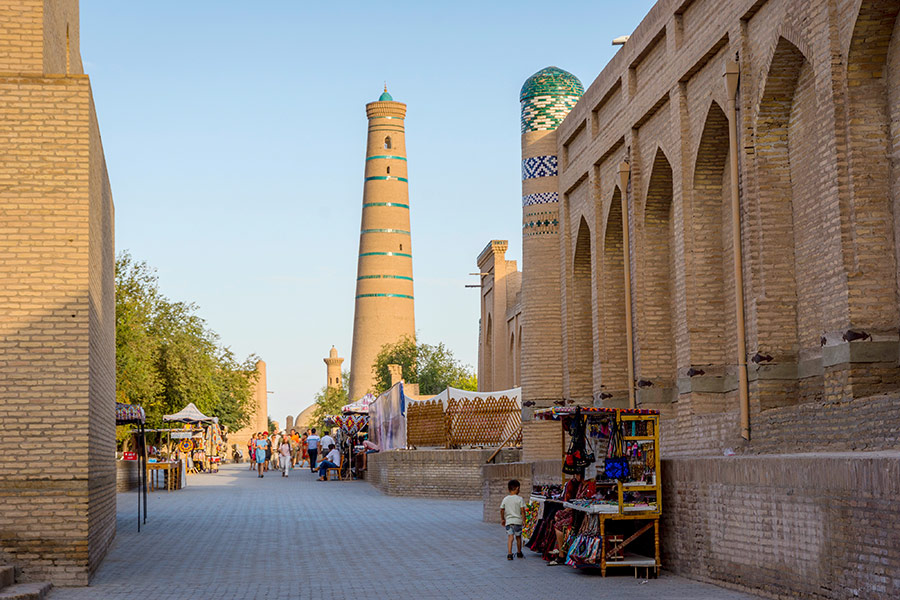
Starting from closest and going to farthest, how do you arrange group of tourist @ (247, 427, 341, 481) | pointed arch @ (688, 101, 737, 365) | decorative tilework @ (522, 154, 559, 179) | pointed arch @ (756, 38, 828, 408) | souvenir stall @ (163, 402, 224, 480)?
pointed arch @ (756, 38, 828, 408), pointed arch @ (688, 101, 737, 365), decorative tilework @ (522, 154, 559, 179), souvenir stall @ (163, 402, 224, 480), group of tourist @ (247, 427, 341, 481)

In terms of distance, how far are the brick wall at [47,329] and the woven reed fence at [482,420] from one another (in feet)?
48.8

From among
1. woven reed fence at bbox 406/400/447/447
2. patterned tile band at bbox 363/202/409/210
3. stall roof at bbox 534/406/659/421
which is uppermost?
patterned tile band at bbox 363/202/409/210

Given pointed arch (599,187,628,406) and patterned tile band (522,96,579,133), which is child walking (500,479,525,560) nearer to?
pointed arch (599,187,628,406)

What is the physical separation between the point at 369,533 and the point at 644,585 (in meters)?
6.80

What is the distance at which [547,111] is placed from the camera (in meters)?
23.9

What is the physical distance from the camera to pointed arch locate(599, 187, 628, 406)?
20453 millimetres

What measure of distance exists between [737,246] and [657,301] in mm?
4400

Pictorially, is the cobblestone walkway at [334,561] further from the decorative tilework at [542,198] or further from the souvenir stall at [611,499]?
the decorative tilework at [542,198]

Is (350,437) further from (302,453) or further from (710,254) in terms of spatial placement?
(710,254)

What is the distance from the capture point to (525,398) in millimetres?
23609

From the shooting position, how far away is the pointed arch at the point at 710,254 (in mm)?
15805

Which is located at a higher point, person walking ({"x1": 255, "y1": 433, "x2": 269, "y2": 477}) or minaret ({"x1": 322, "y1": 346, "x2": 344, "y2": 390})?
minaret ({"x1": 322, "y1": 346, "x2": 344, "y2": 390})

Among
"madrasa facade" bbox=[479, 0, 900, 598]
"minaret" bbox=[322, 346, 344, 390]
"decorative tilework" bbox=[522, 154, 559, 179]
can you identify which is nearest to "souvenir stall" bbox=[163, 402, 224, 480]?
"decorative tilework" bbox=[522, 154, 559, 179]

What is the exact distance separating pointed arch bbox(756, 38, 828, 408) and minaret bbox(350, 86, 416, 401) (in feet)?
174
